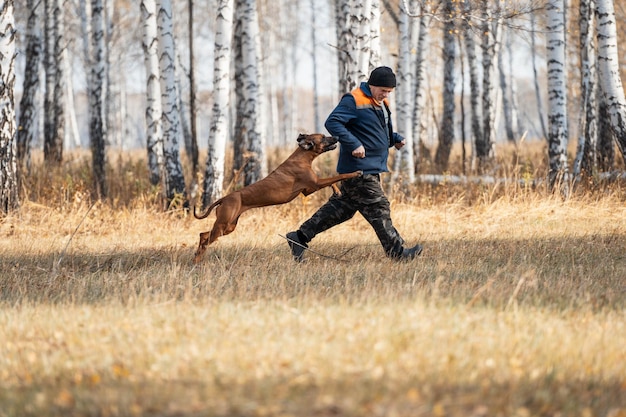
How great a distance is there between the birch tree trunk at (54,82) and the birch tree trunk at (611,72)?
35.0ft

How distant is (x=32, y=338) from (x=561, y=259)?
5064mm

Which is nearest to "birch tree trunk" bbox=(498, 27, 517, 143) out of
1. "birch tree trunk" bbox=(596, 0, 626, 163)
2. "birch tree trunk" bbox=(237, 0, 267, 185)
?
"birch tree trunk" bbox=(596, 0, 626, 163)

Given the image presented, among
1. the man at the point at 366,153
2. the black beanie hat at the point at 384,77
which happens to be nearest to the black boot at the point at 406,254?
the man at the point at 366,153

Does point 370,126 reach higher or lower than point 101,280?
higher

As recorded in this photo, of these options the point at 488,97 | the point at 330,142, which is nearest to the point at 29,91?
the point at 330,142

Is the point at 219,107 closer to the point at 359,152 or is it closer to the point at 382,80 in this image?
the point at 382,80

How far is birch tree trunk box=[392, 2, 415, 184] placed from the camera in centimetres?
1198

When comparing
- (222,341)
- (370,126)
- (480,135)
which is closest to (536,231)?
(370,126)

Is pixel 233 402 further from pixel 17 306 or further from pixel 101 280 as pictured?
pixel 101 280

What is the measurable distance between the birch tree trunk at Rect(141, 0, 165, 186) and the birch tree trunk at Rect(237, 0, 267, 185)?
141 cm

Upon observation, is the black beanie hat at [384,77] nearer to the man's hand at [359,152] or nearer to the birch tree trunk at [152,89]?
the man's hand at [359,152]

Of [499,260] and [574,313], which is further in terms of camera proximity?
[499,260]

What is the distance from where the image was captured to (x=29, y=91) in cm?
1412

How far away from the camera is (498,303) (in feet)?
17.2
